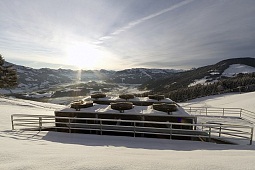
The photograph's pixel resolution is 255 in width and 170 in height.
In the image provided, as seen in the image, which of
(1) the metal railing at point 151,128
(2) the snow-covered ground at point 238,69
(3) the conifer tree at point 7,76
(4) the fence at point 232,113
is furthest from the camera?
(2) the snow-covered ground at point 238,69

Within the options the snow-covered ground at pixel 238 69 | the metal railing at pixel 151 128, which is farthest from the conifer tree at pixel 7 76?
the snow-covered ground at pixel 238 69

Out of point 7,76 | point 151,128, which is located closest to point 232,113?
point 151,128

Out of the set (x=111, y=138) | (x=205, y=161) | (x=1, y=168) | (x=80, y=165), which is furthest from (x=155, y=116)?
(x=1, y=168)

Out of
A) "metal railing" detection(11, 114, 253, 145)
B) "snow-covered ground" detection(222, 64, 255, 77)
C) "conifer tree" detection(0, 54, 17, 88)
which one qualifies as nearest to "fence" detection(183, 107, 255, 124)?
"metal railing" detection(11, 114, 253, 145)

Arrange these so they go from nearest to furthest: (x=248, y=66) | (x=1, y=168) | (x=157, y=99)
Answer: (x=1, y=168)
(x=157, y=99)
(x=248, y=66)

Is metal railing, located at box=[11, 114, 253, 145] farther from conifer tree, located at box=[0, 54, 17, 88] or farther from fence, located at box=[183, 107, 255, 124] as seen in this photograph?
conifer tree, located at box=[0, 54, 17, 88]

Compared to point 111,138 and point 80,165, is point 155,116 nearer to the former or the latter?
point 111,138

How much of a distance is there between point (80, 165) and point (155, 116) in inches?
360

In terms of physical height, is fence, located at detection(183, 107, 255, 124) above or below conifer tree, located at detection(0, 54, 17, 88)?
below

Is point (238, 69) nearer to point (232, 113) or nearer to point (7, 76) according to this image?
point (232, 113)

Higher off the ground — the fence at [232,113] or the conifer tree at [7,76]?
the conifer tree at [7,76]

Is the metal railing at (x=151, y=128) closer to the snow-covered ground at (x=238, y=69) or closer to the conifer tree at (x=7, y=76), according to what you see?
the conifer tree at (x=7, y=76)

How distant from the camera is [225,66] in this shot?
19188cm

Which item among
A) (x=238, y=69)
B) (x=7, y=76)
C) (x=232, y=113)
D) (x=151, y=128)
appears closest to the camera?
(x=151, y=128)
